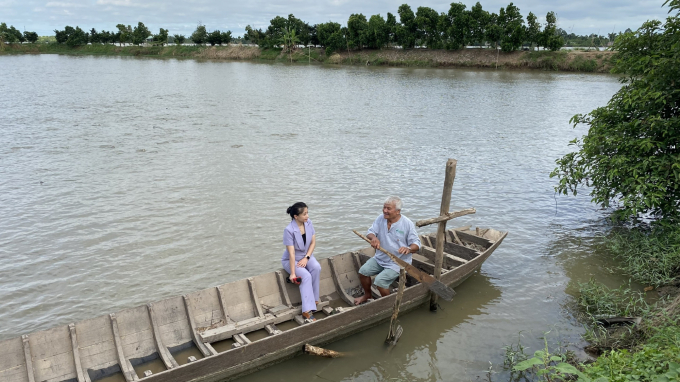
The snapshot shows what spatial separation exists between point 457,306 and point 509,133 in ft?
52.6

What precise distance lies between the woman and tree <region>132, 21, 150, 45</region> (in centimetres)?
9737

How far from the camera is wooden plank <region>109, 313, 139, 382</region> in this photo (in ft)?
19.5

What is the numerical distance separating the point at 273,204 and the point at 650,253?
889cm

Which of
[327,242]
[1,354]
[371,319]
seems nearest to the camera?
[1,354]

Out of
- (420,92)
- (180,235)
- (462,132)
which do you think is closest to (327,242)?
(180,235)

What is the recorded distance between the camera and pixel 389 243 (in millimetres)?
7723

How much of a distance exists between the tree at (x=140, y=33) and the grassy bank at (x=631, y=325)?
9787 centimetres

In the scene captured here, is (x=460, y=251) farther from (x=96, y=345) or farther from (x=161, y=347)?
(x=96, y=345)

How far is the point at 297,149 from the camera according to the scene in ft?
62.8

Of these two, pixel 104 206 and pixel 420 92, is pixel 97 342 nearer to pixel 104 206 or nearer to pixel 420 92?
pixel 104 206

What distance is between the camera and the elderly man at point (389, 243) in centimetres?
753

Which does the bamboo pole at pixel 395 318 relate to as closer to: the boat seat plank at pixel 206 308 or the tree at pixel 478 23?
the boat seat plank at pixel 206 308

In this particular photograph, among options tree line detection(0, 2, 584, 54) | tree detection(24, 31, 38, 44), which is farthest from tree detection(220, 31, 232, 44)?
tree detection(24, 31, 38, 44)

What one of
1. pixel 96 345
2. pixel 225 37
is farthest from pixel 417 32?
pixel 96 345
